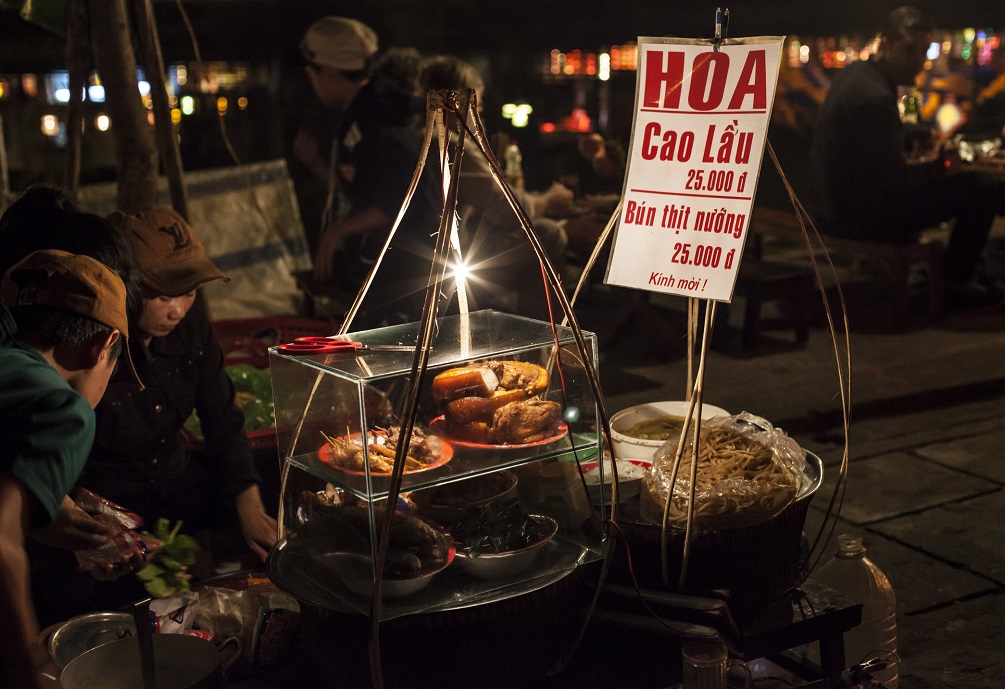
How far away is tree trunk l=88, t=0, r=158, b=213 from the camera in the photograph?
4070mm

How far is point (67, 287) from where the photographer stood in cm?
186

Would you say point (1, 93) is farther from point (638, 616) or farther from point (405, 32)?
point (638, 616)

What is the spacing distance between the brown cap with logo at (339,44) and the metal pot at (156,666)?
3397mm

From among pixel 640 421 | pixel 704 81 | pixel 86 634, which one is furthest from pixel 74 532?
pixel 704 81

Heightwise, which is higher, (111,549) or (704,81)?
(704,81)

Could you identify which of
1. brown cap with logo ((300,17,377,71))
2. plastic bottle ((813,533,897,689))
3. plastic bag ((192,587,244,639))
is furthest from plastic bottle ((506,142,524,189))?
plastic bag ((192,587,244,639))

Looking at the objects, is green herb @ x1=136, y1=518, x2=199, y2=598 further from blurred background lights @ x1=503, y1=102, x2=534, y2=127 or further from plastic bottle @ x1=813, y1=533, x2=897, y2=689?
blurred background lights @ x1=503, y1=102, x2=534, y2=127

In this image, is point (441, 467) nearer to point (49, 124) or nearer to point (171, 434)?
point (171, 434)

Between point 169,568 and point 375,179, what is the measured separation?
2.39m

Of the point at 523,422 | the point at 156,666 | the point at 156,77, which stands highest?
the point at 156,77

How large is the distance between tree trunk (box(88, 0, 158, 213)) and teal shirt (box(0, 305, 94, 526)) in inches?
111

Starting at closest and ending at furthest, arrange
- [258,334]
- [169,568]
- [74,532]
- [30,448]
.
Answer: [30,448]
[74,532]
[169,568]
[258,334]

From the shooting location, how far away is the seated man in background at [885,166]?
23.6 feet

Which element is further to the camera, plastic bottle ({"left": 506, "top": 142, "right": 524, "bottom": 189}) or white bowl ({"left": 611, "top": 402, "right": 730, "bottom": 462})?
plastic bottle ({"left": 506, "top": 142, "right": 524, "bottom": 189})
